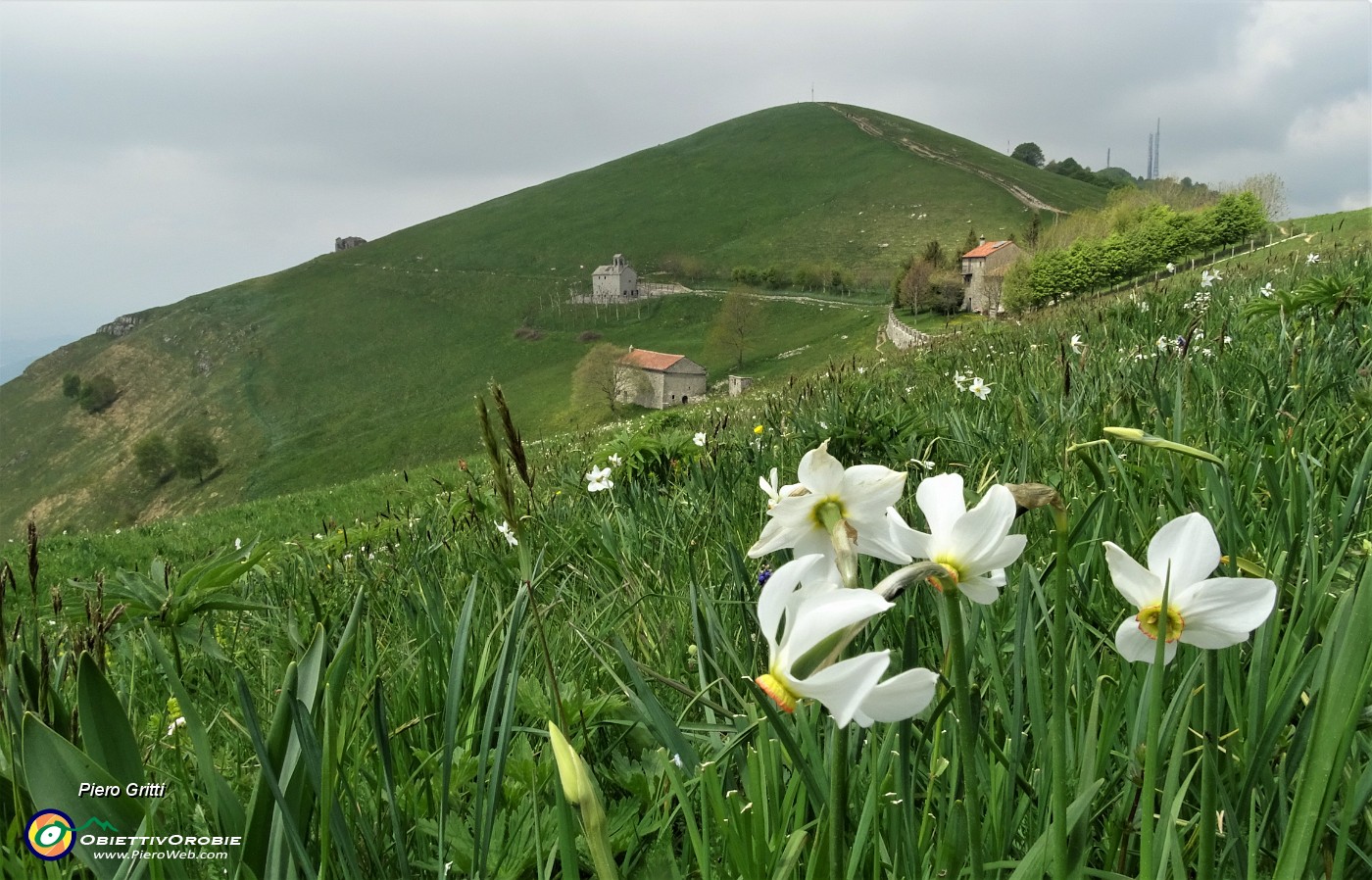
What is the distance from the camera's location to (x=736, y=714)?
1349mm

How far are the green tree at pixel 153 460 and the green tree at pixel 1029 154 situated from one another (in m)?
166

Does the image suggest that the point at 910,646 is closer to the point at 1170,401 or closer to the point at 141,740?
the point at 141,740

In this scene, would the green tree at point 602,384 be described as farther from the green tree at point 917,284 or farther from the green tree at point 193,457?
the green tree at point 193,457

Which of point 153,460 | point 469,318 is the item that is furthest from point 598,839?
point 469,318

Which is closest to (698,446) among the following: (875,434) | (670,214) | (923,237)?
(875,434)

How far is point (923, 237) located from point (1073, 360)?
108 meters

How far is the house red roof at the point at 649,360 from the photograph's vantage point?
85.2 meters

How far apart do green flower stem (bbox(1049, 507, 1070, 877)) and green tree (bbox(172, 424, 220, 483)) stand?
104973 mm

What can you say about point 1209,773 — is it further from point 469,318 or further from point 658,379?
point 469,318

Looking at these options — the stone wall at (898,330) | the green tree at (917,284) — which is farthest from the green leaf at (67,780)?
the green tree at (917,284)

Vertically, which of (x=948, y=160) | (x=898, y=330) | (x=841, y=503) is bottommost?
(x=898, y=330)

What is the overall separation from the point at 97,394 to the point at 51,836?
139125 millimetres

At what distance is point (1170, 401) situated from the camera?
10.4ft

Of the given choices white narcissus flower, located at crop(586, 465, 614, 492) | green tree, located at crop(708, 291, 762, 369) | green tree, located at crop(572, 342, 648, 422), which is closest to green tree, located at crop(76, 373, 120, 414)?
green tree, located at crop(572, 342, 648, 422)
